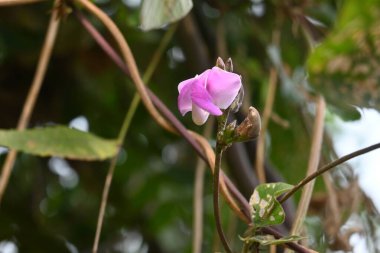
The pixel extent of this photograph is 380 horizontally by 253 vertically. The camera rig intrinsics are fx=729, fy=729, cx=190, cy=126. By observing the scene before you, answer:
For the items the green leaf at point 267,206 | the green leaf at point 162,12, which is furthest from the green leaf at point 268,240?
the green leaf at point 162,12

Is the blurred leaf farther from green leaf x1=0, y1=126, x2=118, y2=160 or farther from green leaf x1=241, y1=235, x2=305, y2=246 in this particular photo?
green leaf x1=0, y1=126, x2=118, y2=160

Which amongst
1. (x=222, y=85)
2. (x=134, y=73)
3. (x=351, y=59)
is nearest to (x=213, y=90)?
(x=222, y=85)

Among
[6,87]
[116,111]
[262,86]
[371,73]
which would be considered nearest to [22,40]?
[6,87]

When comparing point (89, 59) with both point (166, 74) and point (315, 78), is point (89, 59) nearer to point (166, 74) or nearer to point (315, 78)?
point (166, 74)

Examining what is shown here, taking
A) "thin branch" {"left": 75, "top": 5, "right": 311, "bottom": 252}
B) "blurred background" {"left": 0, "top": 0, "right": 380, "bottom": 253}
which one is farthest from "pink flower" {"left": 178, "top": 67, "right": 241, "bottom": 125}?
"blurred background" {"left": 0, "top": 0, "right": 380, "bottom": 253}

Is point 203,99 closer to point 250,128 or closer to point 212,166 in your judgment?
point 250,128
